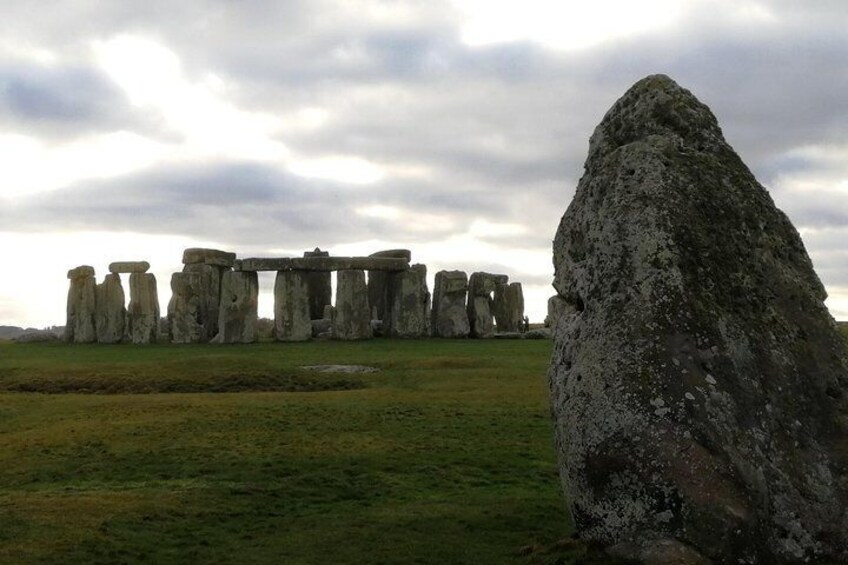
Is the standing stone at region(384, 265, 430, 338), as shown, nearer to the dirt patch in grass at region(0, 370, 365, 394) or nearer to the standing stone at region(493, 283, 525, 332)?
the standing stone at region(493, 283, 525, 332)

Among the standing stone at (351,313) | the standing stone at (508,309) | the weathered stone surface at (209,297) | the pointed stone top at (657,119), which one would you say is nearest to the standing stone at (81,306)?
the weathered stone surface at (209,297)

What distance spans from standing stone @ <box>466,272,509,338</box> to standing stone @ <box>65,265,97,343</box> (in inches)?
657

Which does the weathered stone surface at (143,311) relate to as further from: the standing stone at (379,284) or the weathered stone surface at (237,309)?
the standing stone at (379,284)

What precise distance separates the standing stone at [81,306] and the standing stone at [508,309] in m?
18.2

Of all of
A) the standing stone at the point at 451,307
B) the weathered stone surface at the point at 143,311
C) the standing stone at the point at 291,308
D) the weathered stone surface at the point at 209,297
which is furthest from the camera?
the weathered stone surface at the point at 209,297

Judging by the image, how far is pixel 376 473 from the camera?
16219 millimetres

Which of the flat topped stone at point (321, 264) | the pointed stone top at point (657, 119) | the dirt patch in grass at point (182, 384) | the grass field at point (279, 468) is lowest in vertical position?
the grass field at point (279, 468)

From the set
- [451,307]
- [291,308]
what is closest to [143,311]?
[291,308]

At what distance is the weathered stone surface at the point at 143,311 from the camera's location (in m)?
46.9

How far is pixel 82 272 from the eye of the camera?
162 feet

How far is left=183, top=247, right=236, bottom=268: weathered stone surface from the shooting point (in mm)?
48406

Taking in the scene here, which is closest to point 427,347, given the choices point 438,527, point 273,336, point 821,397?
point 273,336

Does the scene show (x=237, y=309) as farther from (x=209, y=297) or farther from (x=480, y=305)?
(x=480, y=305)

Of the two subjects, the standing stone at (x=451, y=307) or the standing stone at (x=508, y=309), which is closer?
the standing stone at (x=451, y=307)
